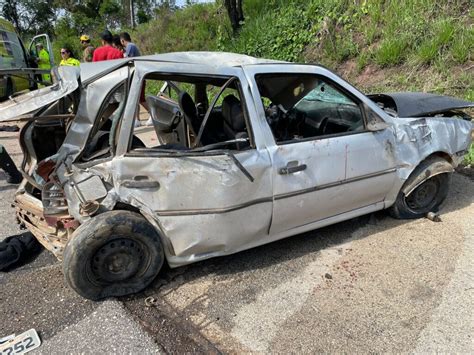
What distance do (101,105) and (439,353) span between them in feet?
8.51

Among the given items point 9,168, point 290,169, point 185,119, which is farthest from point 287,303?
point 9,168

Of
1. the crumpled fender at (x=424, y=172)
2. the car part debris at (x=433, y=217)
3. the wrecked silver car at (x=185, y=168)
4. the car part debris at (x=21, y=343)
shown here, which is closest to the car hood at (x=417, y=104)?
the wrecked silver car at (x=185, y=168)

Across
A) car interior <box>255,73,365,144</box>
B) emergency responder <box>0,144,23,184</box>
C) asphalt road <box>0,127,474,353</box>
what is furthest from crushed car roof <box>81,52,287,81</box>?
emergency responder <box>0,144,23,184</box>

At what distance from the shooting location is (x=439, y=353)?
2.18 m

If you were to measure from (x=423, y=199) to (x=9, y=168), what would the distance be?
15.5 ft

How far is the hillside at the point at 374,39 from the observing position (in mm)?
7000

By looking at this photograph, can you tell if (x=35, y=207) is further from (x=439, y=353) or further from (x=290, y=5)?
(x=290, y=5)

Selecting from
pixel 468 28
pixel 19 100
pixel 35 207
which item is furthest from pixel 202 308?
pixel 468 28

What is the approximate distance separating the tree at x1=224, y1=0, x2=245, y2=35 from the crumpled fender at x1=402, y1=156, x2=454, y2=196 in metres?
9.07

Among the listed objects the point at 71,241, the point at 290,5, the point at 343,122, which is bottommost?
the point at 71,241

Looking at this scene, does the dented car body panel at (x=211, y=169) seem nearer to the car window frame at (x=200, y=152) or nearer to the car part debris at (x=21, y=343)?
the car window frame at (x=200, y=152)

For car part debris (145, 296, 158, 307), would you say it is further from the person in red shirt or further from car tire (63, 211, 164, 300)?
the person in red shirt

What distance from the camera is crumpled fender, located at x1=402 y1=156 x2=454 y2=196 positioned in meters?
3.46

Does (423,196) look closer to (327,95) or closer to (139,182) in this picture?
(327,95)
